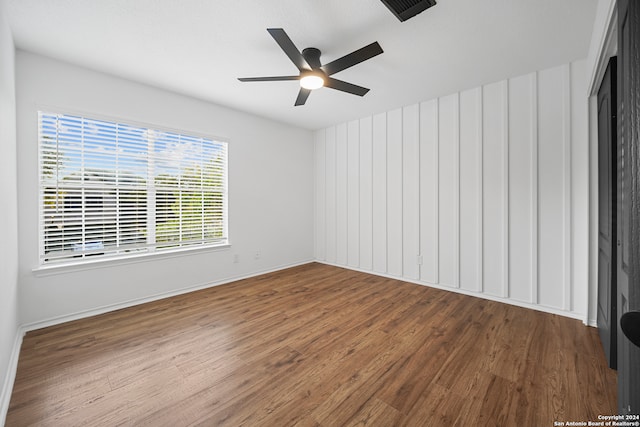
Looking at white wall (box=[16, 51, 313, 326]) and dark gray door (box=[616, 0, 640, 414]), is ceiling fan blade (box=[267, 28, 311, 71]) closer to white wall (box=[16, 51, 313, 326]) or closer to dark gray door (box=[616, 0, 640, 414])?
dark gray door (box=[616, 0, 640, 414])

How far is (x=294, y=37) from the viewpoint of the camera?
2.33m

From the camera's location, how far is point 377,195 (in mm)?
4402

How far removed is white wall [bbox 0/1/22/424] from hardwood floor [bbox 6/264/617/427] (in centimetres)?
11

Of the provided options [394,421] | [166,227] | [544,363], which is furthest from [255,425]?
[166,227]

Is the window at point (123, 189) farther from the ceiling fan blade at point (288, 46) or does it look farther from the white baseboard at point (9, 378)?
the ceiling fan blade at point (288, 46)

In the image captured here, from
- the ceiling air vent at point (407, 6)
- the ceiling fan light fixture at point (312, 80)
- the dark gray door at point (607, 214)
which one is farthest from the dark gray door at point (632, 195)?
the ceiling fan light fixture at point (312, 80)

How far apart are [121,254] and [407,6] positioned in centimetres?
377

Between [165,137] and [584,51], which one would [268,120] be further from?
[584,51]

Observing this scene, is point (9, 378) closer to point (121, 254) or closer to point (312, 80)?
point (121, 254)

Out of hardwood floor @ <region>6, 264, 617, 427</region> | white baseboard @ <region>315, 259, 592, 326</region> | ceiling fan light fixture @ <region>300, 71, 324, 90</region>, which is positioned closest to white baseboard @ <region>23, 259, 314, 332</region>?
hardwood floor @ <region>6, 264, 617, 427</region>

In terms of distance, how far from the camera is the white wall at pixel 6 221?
169cm

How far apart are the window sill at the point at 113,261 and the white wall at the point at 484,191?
104 inches

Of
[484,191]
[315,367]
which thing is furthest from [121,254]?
[484,191]

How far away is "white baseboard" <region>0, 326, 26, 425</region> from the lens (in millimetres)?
1543
